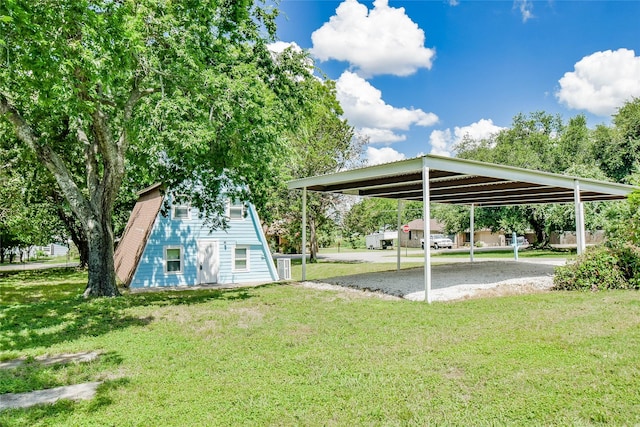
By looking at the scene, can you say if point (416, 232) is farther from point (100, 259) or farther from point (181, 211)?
point (100, 259)

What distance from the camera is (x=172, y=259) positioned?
1548cm

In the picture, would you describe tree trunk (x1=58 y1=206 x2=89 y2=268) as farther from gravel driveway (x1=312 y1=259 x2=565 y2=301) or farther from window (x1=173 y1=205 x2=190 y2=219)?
gravel driveway (x1=312 y1=259 x2=565 y2=301)

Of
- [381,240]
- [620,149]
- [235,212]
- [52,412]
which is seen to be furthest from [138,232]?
[381,240]

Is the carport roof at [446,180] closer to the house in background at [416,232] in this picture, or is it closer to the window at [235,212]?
the window at [235,212]

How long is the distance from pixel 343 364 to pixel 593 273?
27.8ft

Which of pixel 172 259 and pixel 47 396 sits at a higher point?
pixel 172 259

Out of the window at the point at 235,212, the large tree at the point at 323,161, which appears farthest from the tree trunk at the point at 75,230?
the large tree at the point at 323,161

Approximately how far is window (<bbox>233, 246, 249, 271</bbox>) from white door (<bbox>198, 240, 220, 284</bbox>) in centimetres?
76

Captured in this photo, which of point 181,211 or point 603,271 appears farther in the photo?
point 181,211

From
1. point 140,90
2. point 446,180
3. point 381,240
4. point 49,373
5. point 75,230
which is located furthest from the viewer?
point 381,240

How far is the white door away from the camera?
15.9m

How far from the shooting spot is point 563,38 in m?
18.8

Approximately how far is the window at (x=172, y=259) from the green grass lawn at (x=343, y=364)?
7222mm

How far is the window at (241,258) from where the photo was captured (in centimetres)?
1656
